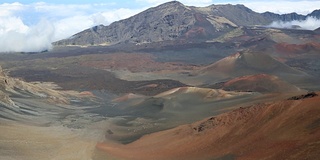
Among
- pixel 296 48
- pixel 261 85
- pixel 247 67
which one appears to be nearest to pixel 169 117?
pixel 261 85

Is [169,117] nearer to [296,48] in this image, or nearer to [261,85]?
[261,85]

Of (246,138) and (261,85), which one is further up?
(246,138)

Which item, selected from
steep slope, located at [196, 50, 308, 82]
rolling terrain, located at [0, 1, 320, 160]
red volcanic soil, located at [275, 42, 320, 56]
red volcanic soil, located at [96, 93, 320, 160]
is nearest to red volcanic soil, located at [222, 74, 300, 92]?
→ rolling terrain, located at [0, 1, 320, 160]

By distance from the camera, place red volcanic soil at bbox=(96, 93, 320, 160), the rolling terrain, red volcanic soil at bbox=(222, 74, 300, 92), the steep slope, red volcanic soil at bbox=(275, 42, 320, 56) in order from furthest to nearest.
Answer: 1. red volcanic soil at bbox=(275, 42, 320, 56)
2. the steep slope
3. red volcanic soil at bbox=(222, 74, 300, 92)
4. the rolling terrain
5. red volcanic soil at bbox=(96, 93, 320, 160)

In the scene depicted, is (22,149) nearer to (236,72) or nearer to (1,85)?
(1,85)

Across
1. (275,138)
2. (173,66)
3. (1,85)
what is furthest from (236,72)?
(275,138)

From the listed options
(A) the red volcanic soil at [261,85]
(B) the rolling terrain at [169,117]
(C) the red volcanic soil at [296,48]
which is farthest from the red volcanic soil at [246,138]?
(C) the red volcanic soil at [296,48]

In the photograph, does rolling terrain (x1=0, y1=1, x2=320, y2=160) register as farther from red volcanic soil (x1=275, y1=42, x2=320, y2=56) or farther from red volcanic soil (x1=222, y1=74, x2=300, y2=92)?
red volcanic soil (x1=275, y1=42, x2=320, y2=56)
